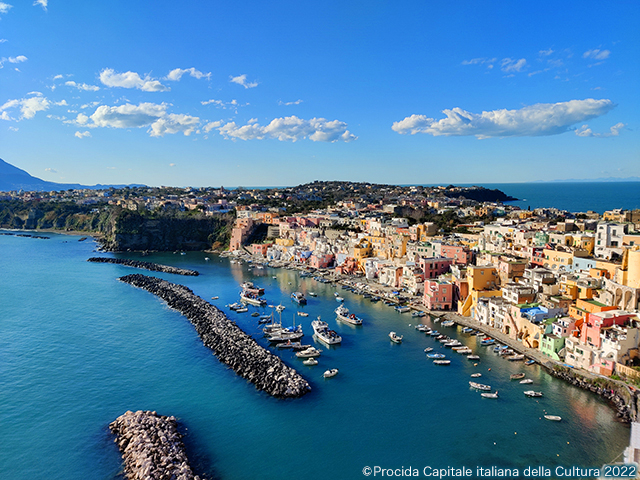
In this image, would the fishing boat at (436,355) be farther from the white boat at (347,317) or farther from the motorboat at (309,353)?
the white boat at (347,317)

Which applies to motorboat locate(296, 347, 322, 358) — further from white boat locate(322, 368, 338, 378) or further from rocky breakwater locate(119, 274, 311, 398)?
white boat locate(322, 368, 338, 378)

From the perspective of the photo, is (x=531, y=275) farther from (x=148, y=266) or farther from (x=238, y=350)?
(x=148, y=266)

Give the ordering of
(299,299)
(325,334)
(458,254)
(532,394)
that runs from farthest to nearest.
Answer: (458,254) → (299,299) → (325,334) → (532,394)

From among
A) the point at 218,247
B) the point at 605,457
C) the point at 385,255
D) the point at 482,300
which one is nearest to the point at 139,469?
the point at 605,457

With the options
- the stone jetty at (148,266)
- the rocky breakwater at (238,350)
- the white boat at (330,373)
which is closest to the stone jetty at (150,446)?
the rocky breakwater at (238,350)

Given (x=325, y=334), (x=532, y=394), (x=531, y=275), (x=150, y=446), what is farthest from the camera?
(x=531, y=275)

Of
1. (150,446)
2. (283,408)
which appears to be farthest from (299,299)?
(150,446)

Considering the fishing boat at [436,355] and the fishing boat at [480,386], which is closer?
the fishing boat at [480,386]
